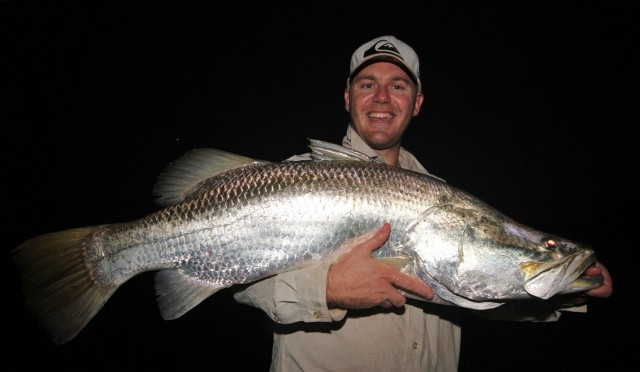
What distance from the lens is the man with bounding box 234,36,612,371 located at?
1.44m

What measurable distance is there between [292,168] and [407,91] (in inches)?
49.6

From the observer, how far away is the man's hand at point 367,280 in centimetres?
141

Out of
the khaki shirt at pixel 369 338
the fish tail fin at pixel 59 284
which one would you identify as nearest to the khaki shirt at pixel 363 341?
the khaki shirt at pixel 369 338

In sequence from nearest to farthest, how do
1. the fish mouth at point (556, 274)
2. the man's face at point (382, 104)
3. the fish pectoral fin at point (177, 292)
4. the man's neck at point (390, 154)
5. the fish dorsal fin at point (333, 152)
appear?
the fish mouth at point (556, 274)
the fish pectoral fin at point (177, 292)
the fish dorsal fin at point (333, 152)
the man's face at point (382, 104)
the man's neck at point (390, 154)

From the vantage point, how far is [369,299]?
1.43 m

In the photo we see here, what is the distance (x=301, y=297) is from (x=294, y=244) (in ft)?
0.80

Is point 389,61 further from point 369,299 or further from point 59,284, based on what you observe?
point 59,284

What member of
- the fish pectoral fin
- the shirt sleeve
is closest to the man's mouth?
the shirt sleeve

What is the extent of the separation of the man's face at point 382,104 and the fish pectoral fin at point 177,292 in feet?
4.90

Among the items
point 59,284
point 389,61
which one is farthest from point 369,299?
point 389,61

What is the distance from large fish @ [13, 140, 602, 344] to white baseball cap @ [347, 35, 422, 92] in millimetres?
1088

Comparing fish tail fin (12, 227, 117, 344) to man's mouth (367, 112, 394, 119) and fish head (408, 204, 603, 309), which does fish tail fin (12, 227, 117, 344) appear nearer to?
fish head (408, 204, 603, 309)

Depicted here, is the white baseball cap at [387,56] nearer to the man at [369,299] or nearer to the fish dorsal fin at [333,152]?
the man at [369,299]

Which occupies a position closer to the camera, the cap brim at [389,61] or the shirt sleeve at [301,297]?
the shirt sleeve at [301,297]
